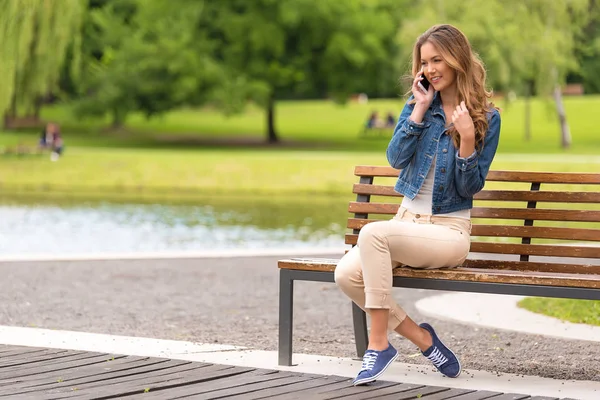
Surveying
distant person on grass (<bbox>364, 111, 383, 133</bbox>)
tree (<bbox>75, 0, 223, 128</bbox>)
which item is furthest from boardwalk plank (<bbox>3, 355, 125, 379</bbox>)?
distant person on grass (<bbox>364, 111, 383, 133</bbox>)

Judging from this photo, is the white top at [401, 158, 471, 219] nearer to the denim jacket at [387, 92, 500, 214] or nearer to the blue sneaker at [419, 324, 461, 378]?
the denim jacket at [387, 92, 500, 214]

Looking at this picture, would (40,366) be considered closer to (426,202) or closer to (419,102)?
(426,202)

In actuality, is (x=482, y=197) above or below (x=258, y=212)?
above

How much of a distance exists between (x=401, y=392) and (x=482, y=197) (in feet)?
4.13

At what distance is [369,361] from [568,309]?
3.41m

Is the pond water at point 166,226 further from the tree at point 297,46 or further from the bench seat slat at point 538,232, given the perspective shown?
the tree at point 297,46

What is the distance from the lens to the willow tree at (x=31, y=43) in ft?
77.1

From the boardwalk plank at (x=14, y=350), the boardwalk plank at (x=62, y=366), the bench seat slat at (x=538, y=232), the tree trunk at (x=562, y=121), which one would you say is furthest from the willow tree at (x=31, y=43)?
the bench seat slat at (x=538, y=232)

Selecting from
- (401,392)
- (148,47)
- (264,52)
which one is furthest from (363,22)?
(401,392)

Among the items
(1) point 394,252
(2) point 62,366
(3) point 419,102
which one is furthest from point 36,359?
(3) point 419,102

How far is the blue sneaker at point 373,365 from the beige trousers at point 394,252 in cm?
19

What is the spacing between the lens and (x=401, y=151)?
493cm

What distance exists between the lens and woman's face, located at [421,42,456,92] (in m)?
4.94

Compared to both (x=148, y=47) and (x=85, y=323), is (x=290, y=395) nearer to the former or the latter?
(x=85, y=323)
